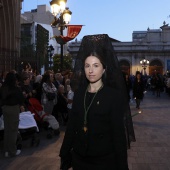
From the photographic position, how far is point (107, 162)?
2680mm

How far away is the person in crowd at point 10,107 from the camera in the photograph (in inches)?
237

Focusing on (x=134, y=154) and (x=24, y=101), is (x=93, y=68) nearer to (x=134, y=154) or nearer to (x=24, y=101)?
(x=134, y=154)

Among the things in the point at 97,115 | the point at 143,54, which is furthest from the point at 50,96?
the point at 143,54

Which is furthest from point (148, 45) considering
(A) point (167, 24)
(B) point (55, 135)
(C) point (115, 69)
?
(C) point (115, 69)

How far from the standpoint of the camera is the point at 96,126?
2.67 meters

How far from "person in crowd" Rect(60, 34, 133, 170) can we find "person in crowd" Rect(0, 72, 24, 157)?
334 cm

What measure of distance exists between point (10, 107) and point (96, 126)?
374 centimetres

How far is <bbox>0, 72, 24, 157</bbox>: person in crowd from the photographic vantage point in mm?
6016

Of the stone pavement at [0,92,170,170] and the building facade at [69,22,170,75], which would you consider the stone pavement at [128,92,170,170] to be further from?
the building facade at [69,22,170,75]

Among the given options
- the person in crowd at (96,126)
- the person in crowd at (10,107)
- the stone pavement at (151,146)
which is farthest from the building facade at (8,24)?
the person in crowd at (96,126)

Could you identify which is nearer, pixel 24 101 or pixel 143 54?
pixel 24 101

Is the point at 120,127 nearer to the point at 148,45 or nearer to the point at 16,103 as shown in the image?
the point at 16,103

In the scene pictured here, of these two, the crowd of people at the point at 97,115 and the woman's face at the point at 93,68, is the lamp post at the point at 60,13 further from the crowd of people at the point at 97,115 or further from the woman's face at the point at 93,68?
the woman's face at the point at 93,68

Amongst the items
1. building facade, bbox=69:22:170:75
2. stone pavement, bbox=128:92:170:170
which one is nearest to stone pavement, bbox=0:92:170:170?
stone pavement, bbox=128:92:170:170
